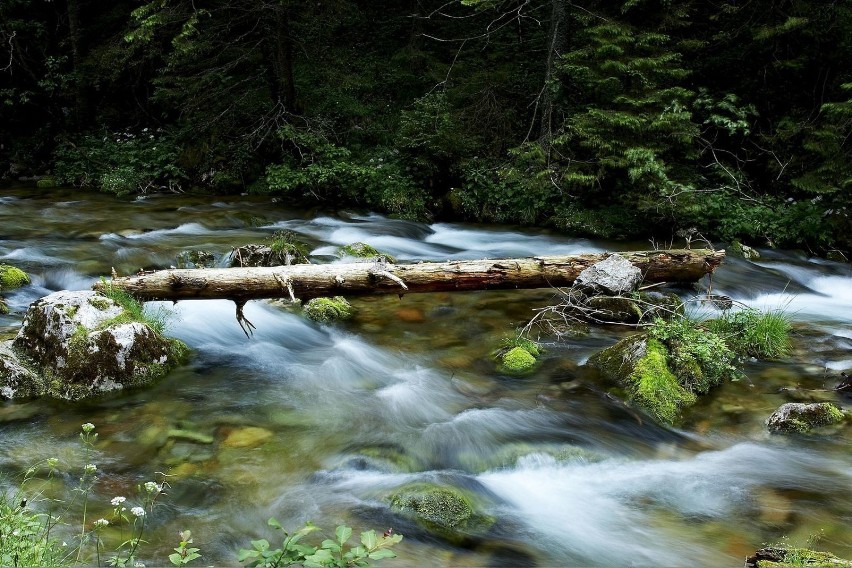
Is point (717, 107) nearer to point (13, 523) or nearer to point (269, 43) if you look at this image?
point (269, 43)

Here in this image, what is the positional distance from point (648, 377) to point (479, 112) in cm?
933

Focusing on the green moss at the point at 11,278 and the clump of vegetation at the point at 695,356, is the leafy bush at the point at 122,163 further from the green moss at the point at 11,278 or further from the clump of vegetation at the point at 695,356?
the clump of vegetation at the point at 695,356

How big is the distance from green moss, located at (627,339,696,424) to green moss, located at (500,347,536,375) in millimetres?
1022

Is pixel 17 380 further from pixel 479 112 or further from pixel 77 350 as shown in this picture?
pixel 479 112

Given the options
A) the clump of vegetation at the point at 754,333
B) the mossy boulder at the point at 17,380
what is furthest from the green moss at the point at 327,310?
the clump of vegetation at the point at 754,333

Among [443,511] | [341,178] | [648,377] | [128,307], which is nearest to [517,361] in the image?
[648,377]

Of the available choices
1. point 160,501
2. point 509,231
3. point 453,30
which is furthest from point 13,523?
point 453,30

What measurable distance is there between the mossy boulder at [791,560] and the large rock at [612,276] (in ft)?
12.9

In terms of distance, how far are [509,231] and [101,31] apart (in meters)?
14.7

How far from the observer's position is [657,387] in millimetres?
5465

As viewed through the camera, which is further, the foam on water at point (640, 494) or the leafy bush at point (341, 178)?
the leafy bush at point (341, 178)

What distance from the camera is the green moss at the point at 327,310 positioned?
757 centimetres

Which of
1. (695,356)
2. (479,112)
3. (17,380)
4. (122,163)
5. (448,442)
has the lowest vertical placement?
(448,442)

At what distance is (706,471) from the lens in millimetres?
4652
